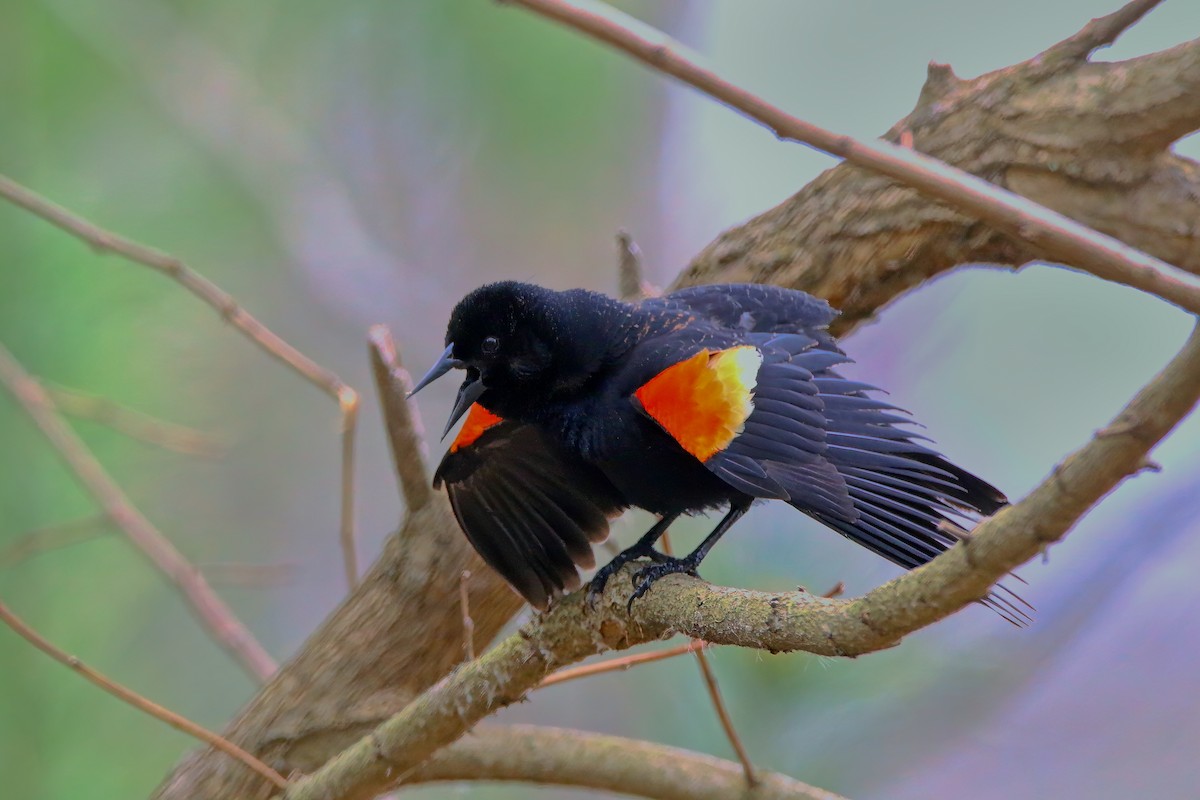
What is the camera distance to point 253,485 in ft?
11.8

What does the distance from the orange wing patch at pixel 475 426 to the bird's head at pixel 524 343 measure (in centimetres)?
3

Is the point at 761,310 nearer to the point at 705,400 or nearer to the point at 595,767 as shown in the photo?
the point at 705,400

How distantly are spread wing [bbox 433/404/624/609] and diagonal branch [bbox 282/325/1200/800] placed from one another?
0.54 feet

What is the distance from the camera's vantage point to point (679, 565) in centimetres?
132

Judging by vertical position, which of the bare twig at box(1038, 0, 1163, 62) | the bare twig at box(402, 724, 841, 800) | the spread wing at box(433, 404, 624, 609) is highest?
the bare twig at box(1038, 0, 1163, 62)

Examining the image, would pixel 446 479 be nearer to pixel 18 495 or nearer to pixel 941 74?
pixel 941 74

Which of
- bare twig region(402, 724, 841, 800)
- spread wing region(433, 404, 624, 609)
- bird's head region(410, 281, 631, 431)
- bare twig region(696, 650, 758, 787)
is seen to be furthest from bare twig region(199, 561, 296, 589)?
bare twig region(696, 650, 758, 787)

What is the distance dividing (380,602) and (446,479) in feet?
1.08

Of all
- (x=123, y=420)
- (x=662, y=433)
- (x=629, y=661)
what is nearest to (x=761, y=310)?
(x=662, y=433)

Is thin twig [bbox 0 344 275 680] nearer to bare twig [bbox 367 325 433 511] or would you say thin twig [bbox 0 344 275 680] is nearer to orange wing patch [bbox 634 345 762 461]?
bare twig [bbox 367 325 433 511]

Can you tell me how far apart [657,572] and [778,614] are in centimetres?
37

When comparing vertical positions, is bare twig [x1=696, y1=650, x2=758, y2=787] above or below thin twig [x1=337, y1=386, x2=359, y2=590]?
below

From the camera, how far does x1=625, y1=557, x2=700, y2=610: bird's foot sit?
1190 millimetres

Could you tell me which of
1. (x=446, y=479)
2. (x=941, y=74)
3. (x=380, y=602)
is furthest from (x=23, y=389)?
(x=941, y=74)
